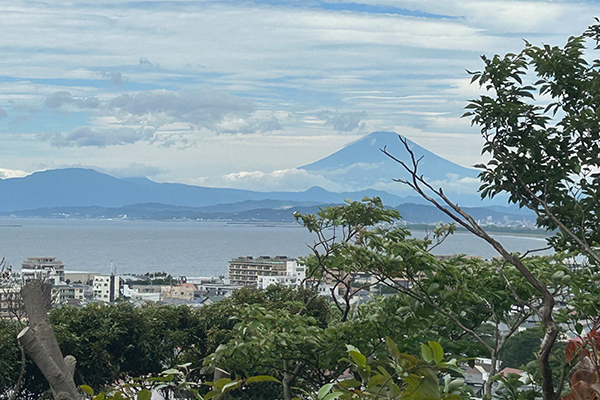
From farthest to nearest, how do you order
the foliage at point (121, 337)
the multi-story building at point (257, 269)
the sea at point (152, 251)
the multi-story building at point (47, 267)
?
the sea at point (152, 251) → the multi-story building at point (257, 269) → the multi-story building at point (47, 267) → the foliage at point (121, 337)

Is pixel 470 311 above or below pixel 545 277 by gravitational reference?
below

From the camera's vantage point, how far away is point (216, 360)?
2680mm

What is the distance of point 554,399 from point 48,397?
239 inches

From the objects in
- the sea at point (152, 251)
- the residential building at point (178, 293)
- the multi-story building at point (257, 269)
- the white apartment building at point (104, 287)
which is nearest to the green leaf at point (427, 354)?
the residential building at point (178, 293)

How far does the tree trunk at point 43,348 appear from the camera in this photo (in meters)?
1.04

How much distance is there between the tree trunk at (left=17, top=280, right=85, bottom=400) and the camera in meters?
1.04

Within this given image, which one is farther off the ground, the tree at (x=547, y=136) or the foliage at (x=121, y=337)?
the tree at (x=547, y=136)

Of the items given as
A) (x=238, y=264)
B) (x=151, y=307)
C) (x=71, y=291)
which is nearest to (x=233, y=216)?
(x=238, y=264)

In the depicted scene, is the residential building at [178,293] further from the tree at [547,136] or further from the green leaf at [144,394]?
the green leaf at [144,394]

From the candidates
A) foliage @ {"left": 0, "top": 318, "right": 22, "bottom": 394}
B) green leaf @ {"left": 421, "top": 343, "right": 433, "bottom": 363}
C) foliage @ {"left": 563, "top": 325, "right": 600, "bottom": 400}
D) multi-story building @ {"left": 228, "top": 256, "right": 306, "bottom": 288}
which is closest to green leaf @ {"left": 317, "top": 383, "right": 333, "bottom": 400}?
green leaf @ {"left": 421, "top": 343, "right": 433, "bottom": 363}

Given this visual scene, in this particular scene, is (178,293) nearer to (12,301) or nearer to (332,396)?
(12,301)

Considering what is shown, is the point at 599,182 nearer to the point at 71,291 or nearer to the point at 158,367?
the point at 158,367

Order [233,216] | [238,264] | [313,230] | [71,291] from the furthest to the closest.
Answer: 1. [233,216]
2. [238,264]
3. [71,291]
4. [313,230]

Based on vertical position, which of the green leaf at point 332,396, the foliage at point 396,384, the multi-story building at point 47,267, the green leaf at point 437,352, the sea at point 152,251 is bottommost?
the sea at point 152,251
